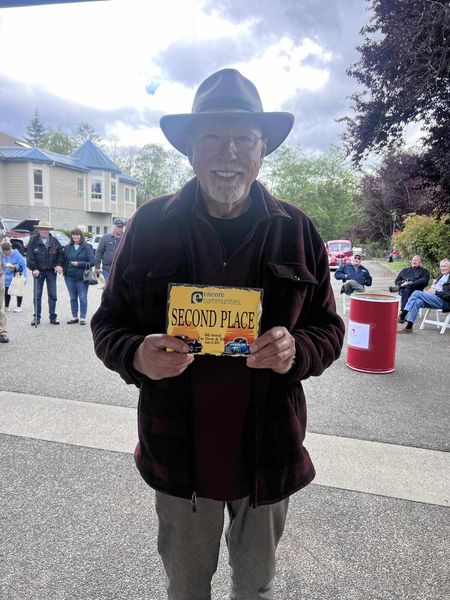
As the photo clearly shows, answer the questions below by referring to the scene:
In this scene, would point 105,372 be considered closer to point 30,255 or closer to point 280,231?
point 30,255

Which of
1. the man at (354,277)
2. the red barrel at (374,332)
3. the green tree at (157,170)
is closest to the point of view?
the red barrel at (374,332)

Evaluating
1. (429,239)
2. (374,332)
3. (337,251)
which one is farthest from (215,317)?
(337,251)

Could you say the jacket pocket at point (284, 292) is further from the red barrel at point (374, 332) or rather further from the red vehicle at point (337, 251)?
the red vehicle at point (337, 251)

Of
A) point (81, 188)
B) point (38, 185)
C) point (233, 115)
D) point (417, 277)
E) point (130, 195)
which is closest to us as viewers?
point (233, 115)

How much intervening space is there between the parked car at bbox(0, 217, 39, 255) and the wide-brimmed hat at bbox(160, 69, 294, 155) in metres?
18.4

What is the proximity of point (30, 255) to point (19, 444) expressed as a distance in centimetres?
536

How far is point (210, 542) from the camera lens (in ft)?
5.08

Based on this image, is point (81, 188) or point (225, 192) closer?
point (225, 192)

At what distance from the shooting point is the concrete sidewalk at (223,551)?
216 centimetres

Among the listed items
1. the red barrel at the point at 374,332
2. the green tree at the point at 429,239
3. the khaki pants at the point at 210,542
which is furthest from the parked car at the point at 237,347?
the green tree at the point at 429,239

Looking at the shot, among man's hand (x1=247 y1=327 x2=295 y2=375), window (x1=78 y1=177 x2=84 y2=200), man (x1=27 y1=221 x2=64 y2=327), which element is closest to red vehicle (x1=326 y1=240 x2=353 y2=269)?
man (x1=27 y1=221 x2=64 y2=327)

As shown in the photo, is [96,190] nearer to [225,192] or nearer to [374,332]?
[374,332]

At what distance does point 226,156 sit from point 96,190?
39.8 metres

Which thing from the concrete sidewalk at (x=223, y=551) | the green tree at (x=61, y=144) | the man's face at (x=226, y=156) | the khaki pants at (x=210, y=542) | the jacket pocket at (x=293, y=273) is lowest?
the concrete sidewalk at (x=223, y=551)
